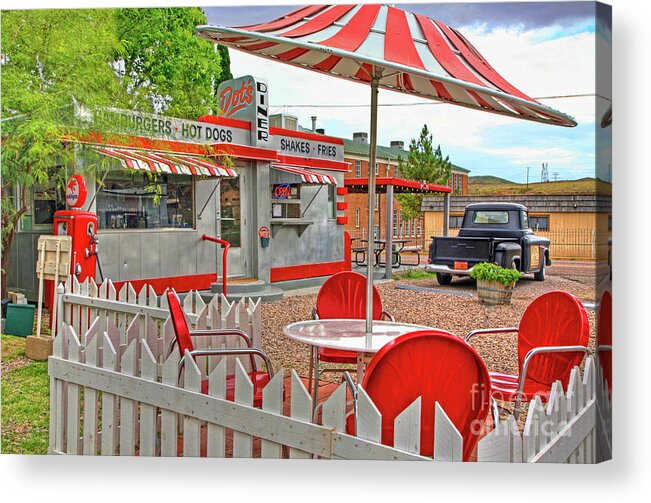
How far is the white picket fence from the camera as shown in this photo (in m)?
2.40

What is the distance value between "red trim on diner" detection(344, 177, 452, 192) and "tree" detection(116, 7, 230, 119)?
198cm

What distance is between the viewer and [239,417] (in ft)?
9.14

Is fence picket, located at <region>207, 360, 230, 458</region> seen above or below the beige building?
below

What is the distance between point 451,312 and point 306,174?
232 centimetres

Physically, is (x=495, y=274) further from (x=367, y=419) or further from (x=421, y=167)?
(x=367, y=419)

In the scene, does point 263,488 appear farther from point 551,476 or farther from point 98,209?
point 98,209

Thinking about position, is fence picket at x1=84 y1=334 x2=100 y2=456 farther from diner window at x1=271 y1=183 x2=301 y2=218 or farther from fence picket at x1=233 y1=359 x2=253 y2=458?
diner window at x1=271 y1=183 x2=301 y2=218

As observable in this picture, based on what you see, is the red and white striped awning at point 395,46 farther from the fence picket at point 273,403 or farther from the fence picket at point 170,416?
the fence picket at point 170,416

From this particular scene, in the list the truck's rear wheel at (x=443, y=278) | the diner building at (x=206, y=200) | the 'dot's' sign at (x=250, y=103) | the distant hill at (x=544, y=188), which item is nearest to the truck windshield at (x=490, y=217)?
the distant hill at (x=544, y=188)

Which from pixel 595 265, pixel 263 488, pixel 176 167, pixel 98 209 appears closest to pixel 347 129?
pixel 176 167

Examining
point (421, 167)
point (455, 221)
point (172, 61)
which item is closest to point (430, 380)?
point (421, 167)

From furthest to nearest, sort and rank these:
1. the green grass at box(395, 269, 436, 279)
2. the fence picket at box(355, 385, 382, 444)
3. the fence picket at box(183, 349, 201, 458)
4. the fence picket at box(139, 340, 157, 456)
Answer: the green grass at box(395, 269, 436, 279) < the fence picket at box(139, 340, 157, 456) < the fence picket at box(183, 349, 201, 458) < the fence picket at box(355, 385, 382, 444)

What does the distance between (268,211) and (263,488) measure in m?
4.63

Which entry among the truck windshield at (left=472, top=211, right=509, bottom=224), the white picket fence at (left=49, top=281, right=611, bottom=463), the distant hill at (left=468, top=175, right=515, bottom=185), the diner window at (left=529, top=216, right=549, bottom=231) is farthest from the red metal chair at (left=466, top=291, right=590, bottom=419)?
the truck windshield at (left=472, top=211, right=509, bottom=224)
